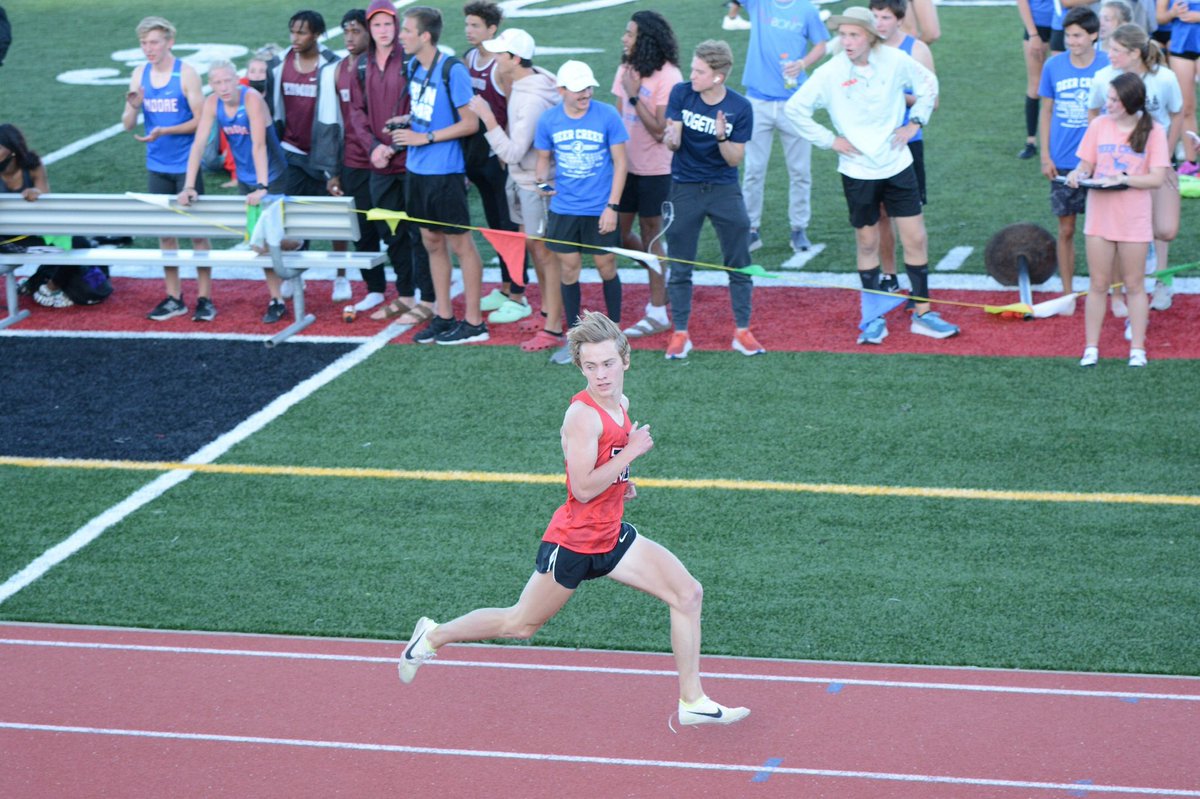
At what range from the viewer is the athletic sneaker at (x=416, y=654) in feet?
20.7

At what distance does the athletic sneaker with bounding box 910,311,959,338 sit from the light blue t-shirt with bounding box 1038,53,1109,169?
53.9 inches

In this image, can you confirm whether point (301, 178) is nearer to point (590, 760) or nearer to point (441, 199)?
point (441, 199)

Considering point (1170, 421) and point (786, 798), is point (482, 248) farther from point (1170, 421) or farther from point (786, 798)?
point (786, 798)

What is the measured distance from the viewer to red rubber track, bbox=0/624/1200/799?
580 centimetres

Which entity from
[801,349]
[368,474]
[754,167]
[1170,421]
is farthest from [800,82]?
[368,474]

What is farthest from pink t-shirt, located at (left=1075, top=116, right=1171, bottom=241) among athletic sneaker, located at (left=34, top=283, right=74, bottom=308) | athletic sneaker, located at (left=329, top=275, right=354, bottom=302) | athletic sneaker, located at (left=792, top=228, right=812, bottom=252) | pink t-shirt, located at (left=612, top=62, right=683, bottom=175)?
athletic sneaker, located at (left=34, top=283, right=74, bottom=308)

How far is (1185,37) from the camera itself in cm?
1296

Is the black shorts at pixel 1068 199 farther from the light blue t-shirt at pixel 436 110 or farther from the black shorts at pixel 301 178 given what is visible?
the black shorts at pixel 301 178

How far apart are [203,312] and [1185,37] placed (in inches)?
345

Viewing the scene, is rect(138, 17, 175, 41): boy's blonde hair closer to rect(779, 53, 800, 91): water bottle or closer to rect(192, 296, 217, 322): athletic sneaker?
rect(192, 296, 217, 322): athletic sneaker

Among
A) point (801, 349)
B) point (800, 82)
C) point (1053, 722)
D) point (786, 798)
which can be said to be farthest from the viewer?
point (800, 82)

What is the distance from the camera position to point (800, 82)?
480 inches

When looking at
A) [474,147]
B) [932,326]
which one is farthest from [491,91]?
[932,326]

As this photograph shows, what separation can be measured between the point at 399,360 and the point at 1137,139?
5264 millimetres
